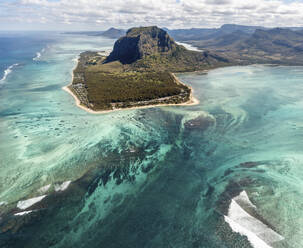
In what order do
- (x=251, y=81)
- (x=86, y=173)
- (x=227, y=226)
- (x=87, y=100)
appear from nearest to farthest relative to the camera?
(x=227, y=226) < (x=86, y=173) < (x=87, y=100) < (x=251, y=81)

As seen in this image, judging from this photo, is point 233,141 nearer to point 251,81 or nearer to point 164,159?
point 164,159

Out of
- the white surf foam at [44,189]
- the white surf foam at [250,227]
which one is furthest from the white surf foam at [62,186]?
the white surf foam at [250,227]

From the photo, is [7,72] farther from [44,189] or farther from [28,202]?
[28,202]

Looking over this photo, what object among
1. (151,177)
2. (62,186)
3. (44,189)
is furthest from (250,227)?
(44,189)

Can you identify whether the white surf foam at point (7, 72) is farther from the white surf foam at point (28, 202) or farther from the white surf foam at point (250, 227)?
the white surf foam at point (250, 227)

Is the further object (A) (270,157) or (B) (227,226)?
(A) (270,157)

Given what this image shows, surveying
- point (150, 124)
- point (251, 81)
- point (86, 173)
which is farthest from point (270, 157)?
point (251, 81)
